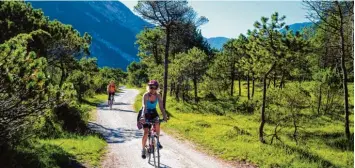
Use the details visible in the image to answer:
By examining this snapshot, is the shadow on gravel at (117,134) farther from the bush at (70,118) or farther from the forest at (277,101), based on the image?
the forest at (277,101)

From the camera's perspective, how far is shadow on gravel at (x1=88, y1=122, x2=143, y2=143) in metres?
16.6

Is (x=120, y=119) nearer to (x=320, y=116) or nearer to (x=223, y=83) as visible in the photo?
(x=320, y=116)

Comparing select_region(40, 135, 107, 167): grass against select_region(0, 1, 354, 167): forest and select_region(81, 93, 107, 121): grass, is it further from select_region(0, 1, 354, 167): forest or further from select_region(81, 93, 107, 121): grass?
select_region(81, 93, 107, 121): grass

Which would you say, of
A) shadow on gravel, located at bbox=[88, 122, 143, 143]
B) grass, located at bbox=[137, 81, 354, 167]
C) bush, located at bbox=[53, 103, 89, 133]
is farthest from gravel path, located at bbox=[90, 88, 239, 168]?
bush, located at bbox=[53, 103, 89, 133]

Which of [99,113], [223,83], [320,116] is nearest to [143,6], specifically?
[99,113]

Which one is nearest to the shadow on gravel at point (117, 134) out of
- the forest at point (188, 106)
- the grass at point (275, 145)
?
the forest at point (188, 106)

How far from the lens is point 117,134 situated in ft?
59.5

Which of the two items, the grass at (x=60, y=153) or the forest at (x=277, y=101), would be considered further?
the forest at (x=277, y=101)

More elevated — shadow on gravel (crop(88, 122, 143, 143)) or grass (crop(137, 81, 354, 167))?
shadow on gravel (crop(88, 122, 143, 143))

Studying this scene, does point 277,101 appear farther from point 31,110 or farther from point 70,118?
point 31,110

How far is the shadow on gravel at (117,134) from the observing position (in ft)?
54.3

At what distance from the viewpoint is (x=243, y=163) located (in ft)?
43.5

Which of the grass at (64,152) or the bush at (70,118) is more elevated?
the bush at (70,118)

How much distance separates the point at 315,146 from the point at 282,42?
22.1 ft
